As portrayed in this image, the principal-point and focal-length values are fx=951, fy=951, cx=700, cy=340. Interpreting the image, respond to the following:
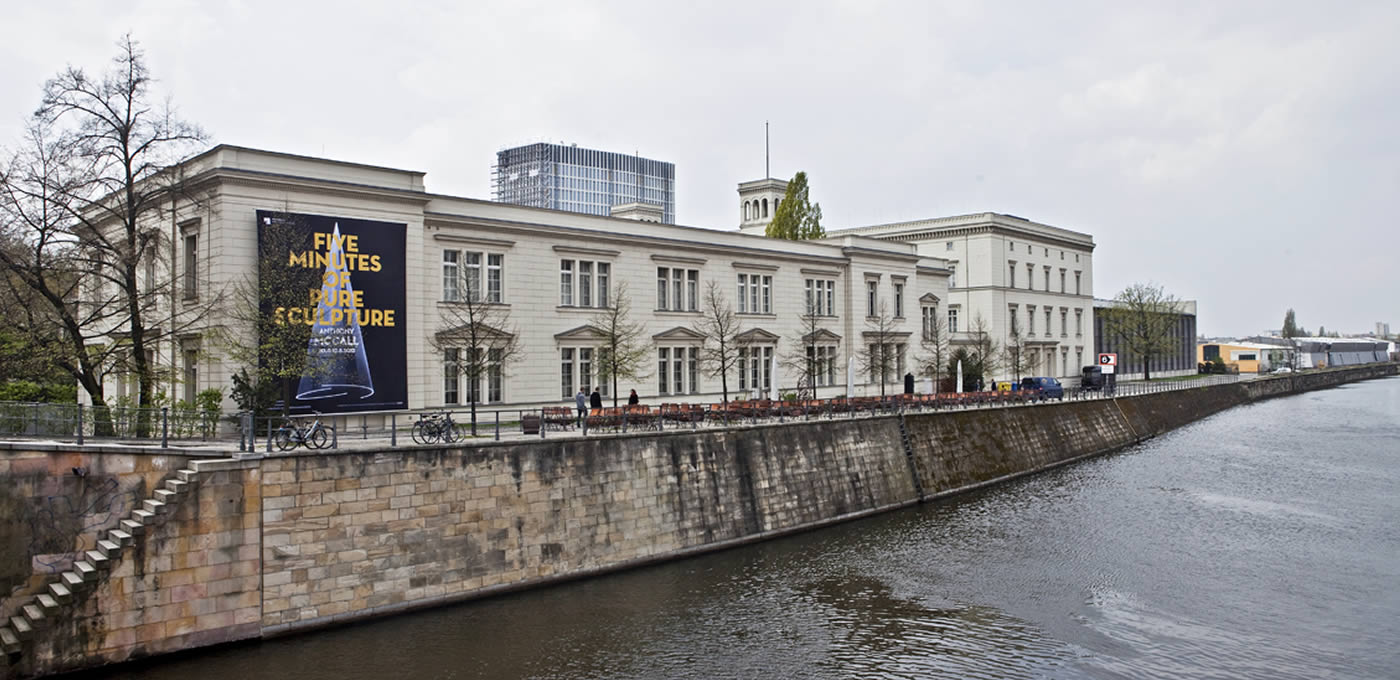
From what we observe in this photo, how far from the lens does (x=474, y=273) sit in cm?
4106

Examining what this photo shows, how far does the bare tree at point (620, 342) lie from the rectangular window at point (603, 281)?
0.31 meters

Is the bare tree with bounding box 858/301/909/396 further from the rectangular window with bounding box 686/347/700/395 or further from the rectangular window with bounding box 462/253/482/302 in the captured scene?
the rectangular window with bounding box 462/253/482/302

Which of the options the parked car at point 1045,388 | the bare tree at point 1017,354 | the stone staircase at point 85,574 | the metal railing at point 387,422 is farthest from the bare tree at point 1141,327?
the stone staircase at point 85,574

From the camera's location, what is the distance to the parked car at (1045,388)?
58.8 m

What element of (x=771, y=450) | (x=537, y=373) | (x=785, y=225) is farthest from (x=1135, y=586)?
(x=785, y=225)

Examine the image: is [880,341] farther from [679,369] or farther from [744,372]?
[679,369]


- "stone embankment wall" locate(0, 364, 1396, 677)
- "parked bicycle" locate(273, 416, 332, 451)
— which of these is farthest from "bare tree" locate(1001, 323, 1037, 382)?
"parked bicycle" locate(273, 416, 332, 451)

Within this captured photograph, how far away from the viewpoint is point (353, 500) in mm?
24406

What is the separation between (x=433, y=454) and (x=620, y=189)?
162 metres

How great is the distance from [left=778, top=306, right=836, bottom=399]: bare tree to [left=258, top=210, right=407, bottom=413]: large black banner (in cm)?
2537

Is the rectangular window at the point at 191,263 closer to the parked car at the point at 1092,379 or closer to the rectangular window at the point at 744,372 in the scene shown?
the rectangular window at the point at 744,372

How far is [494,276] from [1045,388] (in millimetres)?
36928

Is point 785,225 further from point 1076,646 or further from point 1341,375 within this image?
point 1341,375

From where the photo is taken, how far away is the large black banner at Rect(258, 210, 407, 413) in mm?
31078
